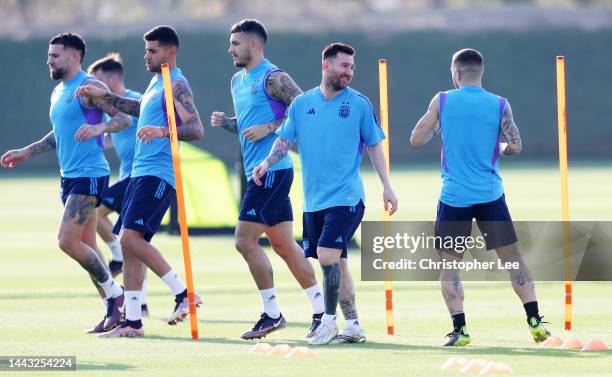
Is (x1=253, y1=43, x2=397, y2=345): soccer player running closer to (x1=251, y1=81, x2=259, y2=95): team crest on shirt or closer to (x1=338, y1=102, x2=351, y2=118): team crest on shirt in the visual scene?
(x1=338, y1=102, x2=351, y2=118): team crest on shirt

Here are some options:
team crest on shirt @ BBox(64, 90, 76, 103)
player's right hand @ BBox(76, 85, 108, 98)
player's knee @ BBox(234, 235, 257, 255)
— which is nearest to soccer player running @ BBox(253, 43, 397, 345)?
player's knee @ BBox(234, 235, 257, 255)

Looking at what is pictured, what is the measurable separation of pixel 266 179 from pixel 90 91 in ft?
5.58

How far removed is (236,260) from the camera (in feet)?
58.8

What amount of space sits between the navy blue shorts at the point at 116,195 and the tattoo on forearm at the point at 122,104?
2129 mm

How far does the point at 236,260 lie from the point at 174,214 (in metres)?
3.91

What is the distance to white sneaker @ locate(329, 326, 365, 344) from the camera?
34.6ft

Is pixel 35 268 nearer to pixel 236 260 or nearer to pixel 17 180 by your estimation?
pixel 236 260

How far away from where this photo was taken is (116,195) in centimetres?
1408

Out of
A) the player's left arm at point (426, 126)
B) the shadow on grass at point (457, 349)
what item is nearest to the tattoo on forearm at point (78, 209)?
the shadow on grass at point (457, 349)

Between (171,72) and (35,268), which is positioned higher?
(171,72)

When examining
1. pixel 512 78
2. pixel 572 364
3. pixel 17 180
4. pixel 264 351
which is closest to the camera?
pixel 572 364

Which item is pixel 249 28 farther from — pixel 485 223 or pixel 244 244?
pixel 485 223

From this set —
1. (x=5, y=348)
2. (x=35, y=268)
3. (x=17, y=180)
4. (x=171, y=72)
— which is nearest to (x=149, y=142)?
(x=171, y=72)

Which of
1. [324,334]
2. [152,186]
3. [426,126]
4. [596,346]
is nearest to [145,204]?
[152,186]
